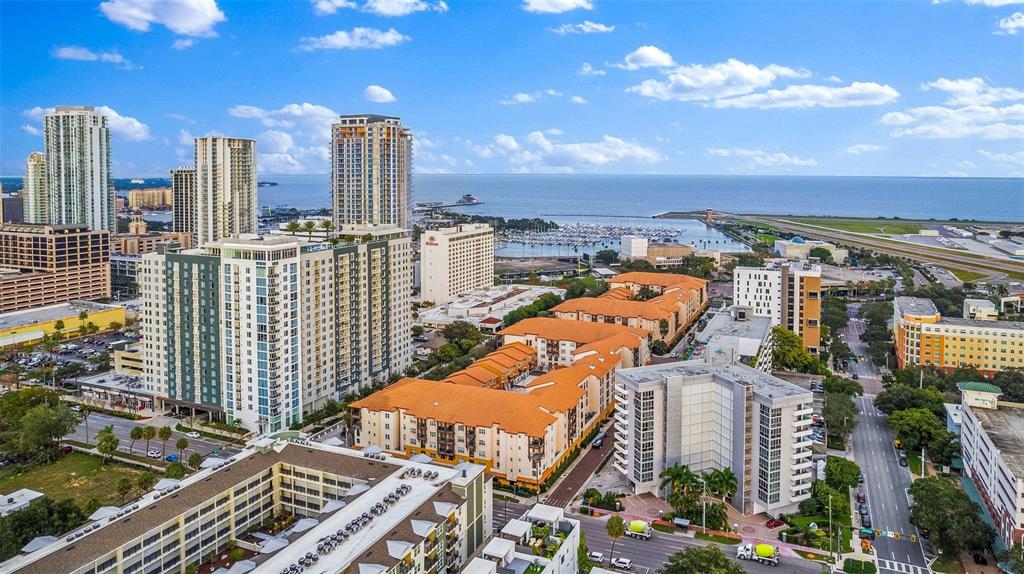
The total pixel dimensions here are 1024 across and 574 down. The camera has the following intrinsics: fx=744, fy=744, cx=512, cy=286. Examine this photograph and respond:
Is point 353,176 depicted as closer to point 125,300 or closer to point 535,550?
point 125,300

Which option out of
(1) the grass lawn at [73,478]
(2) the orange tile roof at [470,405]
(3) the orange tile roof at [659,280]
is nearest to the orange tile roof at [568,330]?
(2) the orange tile roof at [470,405]

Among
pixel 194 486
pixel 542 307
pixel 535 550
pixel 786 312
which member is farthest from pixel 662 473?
pixel 542 307

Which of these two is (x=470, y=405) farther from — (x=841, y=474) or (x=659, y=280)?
(x=659, y=280)

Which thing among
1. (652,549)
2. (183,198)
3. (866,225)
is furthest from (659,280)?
(866,225)

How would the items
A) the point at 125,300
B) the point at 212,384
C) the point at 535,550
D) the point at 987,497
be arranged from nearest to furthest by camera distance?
1. the point at 535,550
2. the point at 987,497
3. the point at 212,384
4. the point at 125,300

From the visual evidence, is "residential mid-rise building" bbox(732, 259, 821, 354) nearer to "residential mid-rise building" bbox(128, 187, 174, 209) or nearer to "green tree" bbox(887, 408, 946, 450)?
"green tree" bbox(887, 408, 946, 450)

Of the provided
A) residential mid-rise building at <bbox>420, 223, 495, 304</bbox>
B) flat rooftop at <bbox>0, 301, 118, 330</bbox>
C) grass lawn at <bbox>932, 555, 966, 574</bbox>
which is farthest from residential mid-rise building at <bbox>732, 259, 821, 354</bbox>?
flat rooftop at <bbox>0, 301, 118, 330</bbox>
